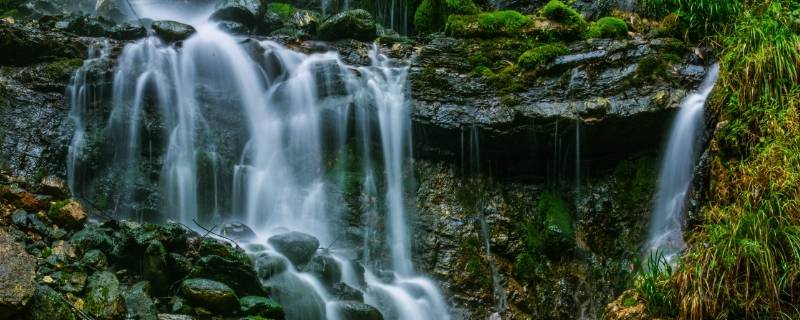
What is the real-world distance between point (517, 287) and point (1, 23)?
8845 mm


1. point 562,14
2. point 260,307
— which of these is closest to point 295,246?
point 260,307

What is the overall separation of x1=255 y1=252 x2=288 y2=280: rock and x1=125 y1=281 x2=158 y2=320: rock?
1.38 metres

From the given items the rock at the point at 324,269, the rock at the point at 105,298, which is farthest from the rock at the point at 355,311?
the rock at the point at 105,298

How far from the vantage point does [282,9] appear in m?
13.6

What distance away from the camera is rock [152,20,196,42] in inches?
412

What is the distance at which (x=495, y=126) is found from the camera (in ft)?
30.3

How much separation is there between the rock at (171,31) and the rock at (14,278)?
606 centimetres

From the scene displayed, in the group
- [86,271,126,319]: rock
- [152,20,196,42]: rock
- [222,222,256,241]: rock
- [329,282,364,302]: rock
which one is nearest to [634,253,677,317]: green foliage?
[329,282,364,302]: rock

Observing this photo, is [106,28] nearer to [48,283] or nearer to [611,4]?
[48,283]

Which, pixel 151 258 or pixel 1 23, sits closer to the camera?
pixel 151 258

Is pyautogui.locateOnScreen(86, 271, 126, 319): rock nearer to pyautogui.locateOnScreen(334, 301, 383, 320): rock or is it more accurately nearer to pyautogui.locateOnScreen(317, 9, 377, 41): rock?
pyautogui.locateOnScreen(334, 301, 383, 320): rock

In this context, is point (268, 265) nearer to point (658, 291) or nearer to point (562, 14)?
point (658, 291)

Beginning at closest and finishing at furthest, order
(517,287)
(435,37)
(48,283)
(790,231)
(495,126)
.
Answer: (48,283) < (790,231) < (517,287) < (495,126) < (435,37)

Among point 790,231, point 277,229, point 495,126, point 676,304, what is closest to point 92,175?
point 277,229
